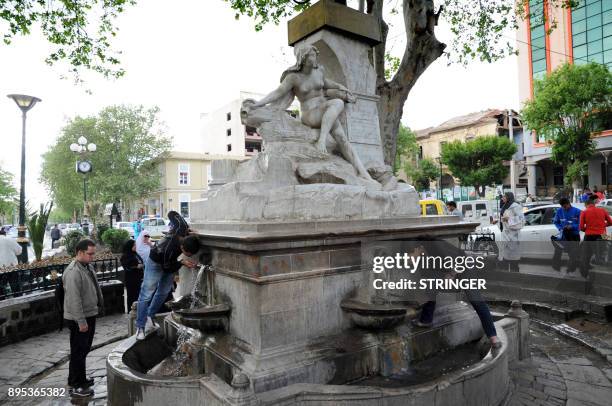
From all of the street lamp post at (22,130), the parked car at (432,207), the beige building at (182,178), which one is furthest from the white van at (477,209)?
the beige building at (182,178)

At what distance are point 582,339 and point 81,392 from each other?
630 cm

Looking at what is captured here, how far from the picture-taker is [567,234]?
27.1ft

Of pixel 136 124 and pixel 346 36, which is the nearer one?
pixel 346 36

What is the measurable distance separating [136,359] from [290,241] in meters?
2.23

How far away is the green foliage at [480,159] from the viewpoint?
3722cm

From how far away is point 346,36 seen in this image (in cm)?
575

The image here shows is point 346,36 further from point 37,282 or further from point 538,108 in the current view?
point 538,108

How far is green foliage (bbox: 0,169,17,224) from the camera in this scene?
5166 cm

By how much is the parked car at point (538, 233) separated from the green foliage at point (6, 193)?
194 feet

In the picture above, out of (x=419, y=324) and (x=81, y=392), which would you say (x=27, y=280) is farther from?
(x=419, y=324)

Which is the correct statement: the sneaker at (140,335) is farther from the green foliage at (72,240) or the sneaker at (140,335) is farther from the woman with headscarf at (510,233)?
the green foliage at (72,240)

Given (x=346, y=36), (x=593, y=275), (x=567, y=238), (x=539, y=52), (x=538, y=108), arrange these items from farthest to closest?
(x=539, y=52), (x=538, y=108), (x=567, y=238), (x=593, y=275), (x=346, y=36)

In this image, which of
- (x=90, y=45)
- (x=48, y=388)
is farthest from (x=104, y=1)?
A: (x=48, y=388)

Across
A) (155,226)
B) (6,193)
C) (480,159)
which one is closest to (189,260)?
(155,226)
